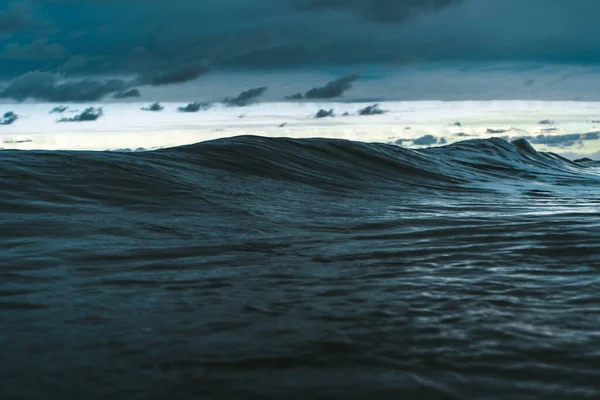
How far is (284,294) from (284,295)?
0.02m

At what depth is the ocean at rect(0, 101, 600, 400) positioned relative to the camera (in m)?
2.20

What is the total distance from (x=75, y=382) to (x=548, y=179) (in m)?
13.2

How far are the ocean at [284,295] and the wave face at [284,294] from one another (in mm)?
12

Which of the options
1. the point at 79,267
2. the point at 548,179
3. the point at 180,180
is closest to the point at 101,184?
the point at 180,180

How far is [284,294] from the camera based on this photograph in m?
3.31

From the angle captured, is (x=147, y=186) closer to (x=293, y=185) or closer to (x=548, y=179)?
(x=293, y=185)

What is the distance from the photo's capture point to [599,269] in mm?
3781

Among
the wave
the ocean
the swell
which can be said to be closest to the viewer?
the ocean

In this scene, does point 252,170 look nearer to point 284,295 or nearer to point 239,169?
point 239,169

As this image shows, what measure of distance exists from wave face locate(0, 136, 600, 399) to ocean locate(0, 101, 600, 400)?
1 cm

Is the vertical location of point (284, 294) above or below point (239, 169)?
below

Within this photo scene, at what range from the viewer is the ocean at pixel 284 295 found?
2203mm

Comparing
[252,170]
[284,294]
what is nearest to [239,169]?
[252,170]

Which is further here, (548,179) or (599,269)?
(548,179)
